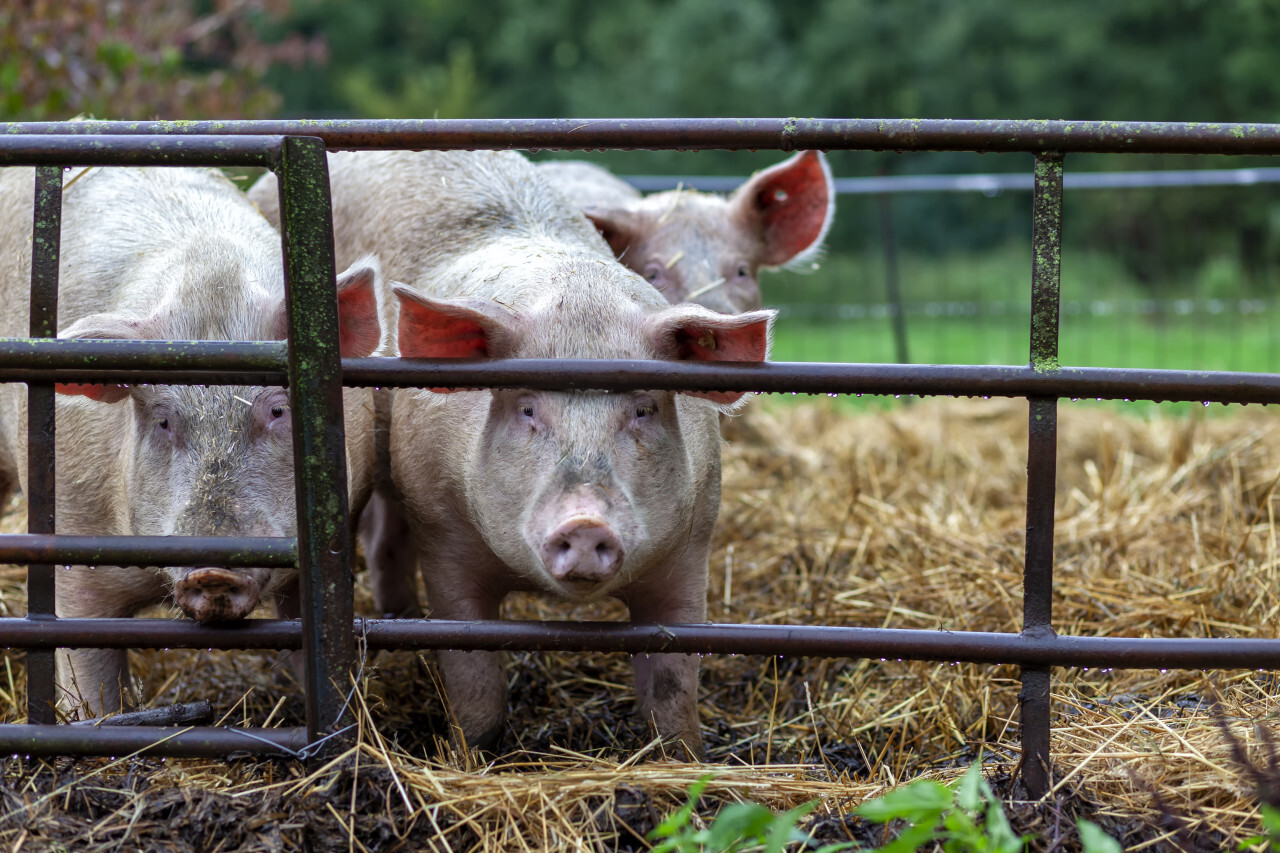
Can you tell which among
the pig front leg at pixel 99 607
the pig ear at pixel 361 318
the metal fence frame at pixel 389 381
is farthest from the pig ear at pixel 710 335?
the pig front leg at pixel 99 607

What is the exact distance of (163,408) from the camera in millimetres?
3201

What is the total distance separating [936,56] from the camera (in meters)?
26.3

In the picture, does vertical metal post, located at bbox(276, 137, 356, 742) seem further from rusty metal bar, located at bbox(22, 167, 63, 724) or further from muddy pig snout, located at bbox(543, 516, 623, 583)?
rusty metal bar, located at bbox(22, 167, 63, 724)

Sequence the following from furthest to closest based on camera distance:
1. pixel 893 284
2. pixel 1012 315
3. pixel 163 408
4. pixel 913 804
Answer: pixel 1012 315
pixel 893 284
pixel 163 408
pixel 913 804

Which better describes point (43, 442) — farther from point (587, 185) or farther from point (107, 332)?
point (587, 185)

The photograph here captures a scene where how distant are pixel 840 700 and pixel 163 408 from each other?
2.05 meters

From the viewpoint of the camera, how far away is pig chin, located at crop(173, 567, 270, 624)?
9.27 ft

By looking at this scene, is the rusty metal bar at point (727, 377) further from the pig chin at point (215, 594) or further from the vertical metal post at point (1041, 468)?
the pig chin at point (215, 594)

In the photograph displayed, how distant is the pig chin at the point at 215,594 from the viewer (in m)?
2.82

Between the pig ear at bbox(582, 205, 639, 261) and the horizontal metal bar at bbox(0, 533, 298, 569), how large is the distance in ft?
7.74

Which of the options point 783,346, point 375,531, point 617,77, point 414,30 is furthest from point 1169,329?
point 414,30

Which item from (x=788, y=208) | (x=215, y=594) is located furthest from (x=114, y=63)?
(x=215, y=594)

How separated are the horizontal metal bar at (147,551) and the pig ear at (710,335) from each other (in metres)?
0.97

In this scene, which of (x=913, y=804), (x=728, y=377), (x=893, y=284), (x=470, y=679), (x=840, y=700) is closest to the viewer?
(x=913, y=804)
